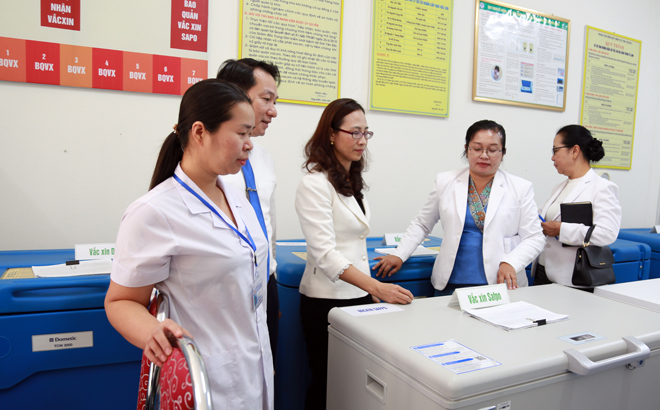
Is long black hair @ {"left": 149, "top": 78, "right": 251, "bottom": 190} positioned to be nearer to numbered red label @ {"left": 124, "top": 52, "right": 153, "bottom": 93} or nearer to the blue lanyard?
the blue lanyard

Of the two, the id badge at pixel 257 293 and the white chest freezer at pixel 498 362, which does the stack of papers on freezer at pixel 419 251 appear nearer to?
the white chest freezer at pixel 498 362

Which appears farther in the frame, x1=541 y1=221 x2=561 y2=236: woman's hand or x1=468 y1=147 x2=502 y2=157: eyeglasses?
x1=541 y1=221 x2=561 y2=236: woman's hand

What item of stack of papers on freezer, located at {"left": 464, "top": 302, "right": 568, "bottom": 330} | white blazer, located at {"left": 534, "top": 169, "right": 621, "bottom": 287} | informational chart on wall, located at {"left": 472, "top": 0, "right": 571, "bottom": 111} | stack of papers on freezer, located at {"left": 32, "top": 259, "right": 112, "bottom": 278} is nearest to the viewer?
stack of papers on freezer, located at {"left": 464, "top": 302, "right": 568, "bottom": 330}

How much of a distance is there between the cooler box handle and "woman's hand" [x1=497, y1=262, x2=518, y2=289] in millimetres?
529

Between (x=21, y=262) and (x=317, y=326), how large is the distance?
1036 millimetres

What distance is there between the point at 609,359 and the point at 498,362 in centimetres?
29

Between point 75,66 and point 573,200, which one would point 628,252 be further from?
point 75,66

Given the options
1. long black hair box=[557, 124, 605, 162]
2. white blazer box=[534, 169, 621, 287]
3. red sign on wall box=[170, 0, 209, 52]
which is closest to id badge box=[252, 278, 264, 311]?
red sign on wall box=[170, 0, 209, 52]

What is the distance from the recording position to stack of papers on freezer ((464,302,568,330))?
3.65 feet

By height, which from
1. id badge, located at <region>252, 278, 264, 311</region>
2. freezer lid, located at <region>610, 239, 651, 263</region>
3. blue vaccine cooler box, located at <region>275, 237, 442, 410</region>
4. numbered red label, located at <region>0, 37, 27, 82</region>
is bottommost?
blue vaccine cooler box, located at <region>275, 237, 442, 410</region>

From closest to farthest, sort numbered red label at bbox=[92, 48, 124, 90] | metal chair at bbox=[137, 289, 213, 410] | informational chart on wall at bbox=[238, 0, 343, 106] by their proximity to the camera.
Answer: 1. metal chair at bbox=[137, 289, 213, 410]
2. numbered red label at bbox=[92, 48, 124, 90]
3. informational chart on wall at bbox=[238, 0, 343, 106]

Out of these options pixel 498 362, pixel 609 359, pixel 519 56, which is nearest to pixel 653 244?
pixel 519 56

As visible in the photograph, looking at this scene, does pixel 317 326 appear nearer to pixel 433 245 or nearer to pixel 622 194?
pixel 433 245

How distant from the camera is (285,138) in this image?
7.54 ft
